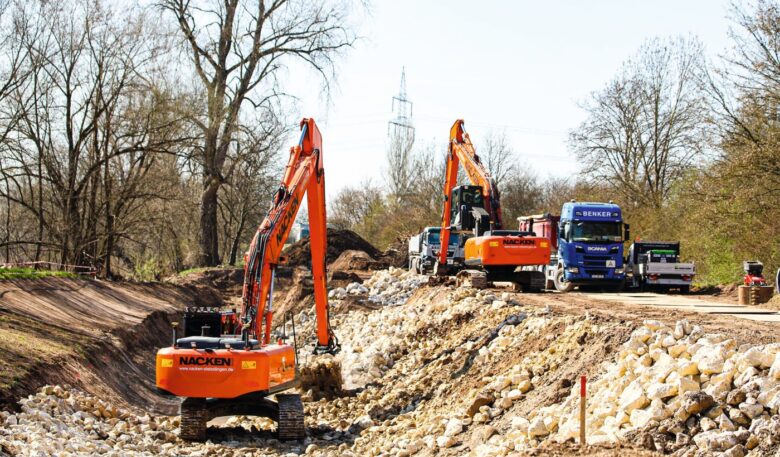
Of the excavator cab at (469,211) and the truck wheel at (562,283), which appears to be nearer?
the excavator cab at (469,211)

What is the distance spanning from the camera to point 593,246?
29.2m

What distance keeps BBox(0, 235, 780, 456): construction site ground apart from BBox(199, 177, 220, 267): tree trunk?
16.8m

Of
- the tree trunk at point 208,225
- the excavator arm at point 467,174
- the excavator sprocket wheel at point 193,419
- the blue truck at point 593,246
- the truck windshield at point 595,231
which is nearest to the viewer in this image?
the excavator sprocket wheel at point 193,419

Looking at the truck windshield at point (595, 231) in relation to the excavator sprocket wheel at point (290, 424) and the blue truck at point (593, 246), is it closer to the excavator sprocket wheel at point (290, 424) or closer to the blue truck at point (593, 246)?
the blue truck at point (593, 246)

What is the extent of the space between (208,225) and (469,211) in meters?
20.7

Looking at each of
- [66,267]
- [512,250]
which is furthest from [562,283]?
[66,267]

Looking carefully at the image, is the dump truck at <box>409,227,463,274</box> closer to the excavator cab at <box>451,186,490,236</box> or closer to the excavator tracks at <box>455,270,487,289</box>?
the excavator cab at <box>451,186,490,236</box>

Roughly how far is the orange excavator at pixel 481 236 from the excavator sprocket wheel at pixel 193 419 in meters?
12.1

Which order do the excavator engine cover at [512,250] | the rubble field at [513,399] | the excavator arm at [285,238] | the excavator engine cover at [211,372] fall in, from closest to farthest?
the rubble field at [513,399] < the excavator engine cover at [211,372] < the excavator arm at [285,238] < the excavator engine cover at [512,250]

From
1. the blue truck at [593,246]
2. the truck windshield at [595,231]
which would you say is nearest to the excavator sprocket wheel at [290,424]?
the blue truck at [593,246]

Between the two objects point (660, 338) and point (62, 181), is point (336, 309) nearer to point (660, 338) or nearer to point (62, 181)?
point (62, 181)

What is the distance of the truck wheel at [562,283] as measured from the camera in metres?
29.9

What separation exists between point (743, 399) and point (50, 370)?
36.3ft

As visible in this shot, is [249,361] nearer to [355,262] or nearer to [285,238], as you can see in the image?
[285,238]
